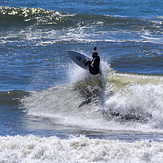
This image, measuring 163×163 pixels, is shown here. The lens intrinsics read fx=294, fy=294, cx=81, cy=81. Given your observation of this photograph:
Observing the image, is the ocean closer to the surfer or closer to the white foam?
the white foam

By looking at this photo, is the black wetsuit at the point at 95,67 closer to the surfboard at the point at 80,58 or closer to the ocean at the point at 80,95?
the ocean at the point at 80,95

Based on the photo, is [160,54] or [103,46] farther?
[103,46]

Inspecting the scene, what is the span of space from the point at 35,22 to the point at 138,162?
22.7 metres

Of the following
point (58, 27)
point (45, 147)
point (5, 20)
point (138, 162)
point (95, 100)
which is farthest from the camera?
point (5, 20)

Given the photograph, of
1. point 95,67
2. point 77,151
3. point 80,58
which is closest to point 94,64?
point 95,67

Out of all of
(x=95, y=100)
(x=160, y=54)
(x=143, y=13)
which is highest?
(x=143, y=13)

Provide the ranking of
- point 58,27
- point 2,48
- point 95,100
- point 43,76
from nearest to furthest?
1. point 95,100
2. point 43,76
3. point 2,48
4. point 58,27

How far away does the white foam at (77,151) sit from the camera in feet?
18.9

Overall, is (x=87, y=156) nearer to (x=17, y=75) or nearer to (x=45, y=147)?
(x=45, y=147)

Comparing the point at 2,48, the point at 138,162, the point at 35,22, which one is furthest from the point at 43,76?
the point at 35,22

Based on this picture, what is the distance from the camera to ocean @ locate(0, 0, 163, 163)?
6.08m

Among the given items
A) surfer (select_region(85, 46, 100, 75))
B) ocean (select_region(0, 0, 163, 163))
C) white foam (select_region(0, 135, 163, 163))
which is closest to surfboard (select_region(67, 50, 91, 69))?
ocean (select_region(0, 0, 163, 163))

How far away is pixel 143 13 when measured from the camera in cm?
3038

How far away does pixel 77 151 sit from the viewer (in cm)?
606
